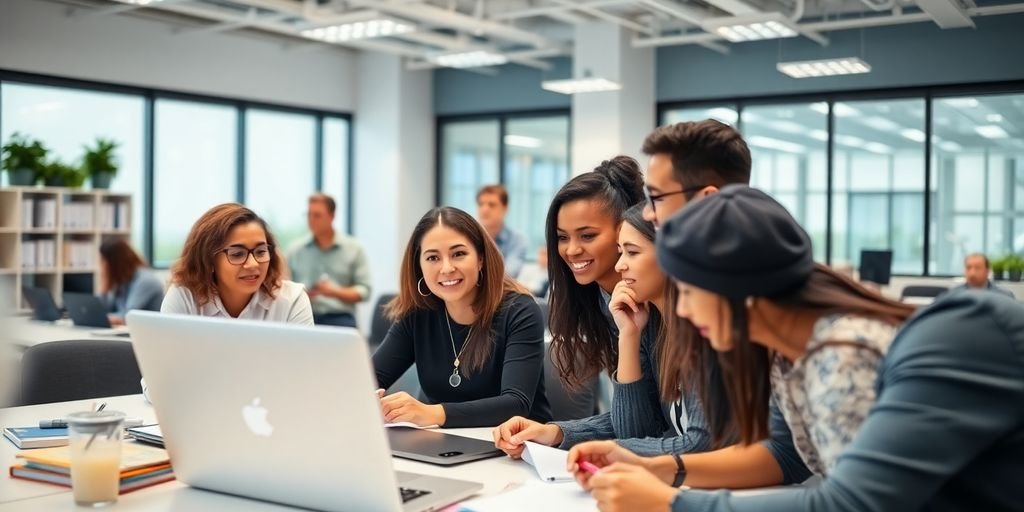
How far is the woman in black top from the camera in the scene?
2600 mm

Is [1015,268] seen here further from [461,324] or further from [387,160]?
[461,324]

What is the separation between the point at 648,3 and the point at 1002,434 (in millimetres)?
5629

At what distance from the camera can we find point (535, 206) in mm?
9500

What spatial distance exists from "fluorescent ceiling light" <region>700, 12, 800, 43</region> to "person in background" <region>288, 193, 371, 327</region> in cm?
276

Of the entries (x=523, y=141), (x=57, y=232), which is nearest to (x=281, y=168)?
(x=523, y=141)

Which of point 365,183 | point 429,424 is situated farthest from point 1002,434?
point 365,183

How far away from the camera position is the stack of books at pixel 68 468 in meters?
1.69

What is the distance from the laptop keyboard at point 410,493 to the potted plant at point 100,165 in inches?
241

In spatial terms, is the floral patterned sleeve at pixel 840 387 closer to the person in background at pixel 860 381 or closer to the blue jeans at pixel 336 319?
the person in background at pixel 860 381

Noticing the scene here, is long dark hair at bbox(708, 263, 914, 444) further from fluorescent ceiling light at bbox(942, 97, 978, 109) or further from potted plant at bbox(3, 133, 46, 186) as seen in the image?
fluorescent ceiling light at bbox(942, 97, 978, 109)

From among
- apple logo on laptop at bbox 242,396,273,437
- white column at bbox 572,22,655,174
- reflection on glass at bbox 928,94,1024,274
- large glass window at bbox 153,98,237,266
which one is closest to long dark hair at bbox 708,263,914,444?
apple logo on laptop at bbox 242,396,273,437

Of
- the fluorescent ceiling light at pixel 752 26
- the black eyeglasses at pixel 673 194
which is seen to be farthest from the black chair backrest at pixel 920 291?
the black eyeglasses at pixel 673 194

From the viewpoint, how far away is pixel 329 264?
6.38m

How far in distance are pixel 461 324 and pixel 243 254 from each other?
691 millimetres
